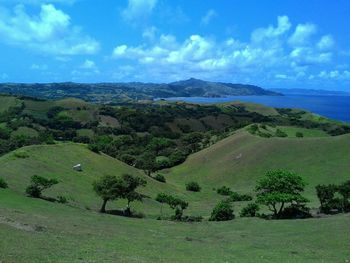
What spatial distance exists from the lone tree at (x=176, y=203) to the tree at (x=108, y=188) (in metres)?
8.43

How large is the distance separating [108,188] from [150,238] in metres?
25.0

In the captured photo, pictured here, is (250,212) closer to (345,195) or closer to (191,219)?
(191,219)

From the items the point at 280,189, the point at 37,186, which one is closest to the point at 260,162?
the point at 280,189

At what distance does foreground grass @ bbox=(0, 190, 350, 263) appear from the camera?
28.5 metres

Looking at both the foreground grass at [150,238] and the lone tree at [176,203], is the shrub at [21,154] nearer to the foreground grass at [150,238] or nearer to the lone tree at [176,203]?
the lone tree at [176,203]

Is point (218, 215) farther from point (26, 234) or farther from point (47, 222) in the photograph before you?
point (26, 234)


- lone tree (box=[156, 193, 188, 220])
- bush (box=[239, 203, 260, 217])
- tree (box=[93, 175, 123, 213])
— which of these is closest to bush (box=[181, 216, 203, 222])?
lone tree (box=[156, 193, 188, 220])

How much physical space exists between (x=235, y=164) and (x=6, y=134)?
3628 inches

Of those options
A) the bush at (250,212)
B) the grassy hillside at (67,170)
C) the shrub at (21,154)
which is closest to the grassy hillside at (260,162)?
the grassy hillside at (67,170)

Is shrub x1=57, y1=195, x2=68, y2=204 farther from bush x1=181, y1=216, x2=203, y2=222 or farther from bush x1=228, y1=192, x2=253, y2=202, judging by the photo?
bush x1=228, y1=192, x2=253, y2=202

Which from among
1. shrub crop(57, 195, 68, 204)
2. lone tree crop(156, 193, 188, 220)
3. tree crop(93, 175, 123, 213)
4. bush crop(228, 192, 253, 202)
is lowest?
bush crop(228, 192, 253, 202)

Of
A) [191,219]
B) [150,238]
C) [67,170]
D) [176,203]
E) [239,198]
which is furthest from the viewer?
[67,170]

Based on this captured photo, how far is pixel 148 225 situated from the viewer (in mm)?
53156

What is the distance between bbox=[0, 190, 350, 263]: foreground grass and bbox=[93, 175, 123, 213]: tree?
5.40 metres
